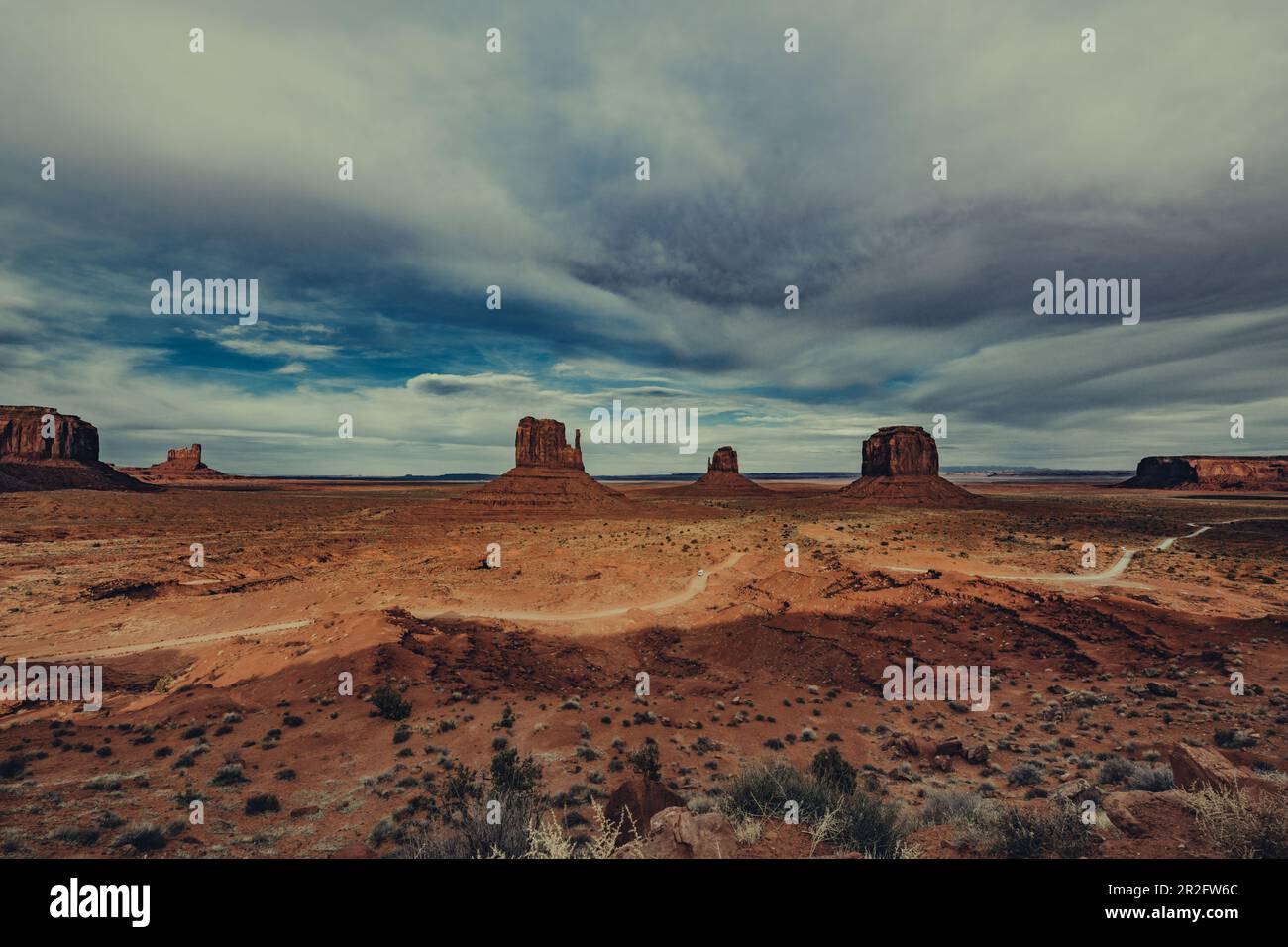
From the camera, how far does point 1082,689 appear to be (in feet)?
56.2

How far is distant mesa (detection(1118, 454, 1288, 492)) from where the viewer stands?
158500 millimetres

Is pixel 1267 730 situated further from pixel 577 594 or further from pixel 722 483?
pixel 722 483

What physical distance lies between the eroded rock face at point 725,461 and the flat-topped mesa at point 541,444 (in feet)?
218

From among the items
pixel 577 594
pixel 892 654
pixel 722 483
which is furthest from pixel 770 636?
pixel 722 483

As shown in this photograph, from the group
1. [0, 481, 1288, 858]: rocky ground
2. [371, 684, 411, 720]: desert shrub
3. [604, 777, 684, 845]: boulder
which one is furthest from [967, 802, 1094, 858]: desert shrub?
[371, 684, 411, 720]: desert shrub

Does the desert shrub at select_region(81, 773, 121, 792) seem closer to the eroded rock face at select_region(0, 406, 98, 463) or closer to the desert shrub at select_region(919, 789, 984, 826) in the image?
the desert shrub at select_region(919, 789, 984, 826)

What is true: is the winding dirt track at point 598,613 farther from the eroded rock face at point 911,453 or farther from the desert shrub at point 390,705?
the eroded rock face at point 911,453

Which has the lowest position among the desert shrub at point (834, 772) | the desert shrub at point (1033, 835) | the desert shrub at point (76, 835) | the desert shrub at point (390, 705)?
the desert shrub at point (390, 705)

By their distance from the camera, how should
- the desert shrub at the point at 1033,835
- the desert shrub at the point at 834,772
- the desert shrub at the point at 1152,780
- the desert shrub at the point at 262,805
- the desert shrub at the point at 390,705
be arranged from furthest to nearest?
the desert shrub at the point at 390,705 < the desert shrub at the point at 834,772 < the desert shrub at the point at 262,805 < the desert shrub at the point at 1152,780 < the desert shrub at the point at 1033,835

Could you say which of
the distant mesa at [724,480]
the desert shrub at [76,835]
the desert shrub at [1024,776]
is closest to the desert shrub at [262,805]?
the desert shrub at [76,835]

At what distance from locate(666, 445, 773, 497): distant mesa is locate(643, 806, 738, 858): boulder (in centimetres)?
14421

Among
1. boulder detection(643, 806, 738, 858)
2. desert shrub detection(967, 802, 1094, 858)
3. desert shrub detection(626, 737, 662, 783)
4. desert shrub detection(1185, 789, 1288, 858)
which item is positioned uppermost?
desert shrub detection(1185, 789, 1288, 858)

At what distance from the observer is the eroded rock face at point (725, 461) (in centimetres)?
16125
